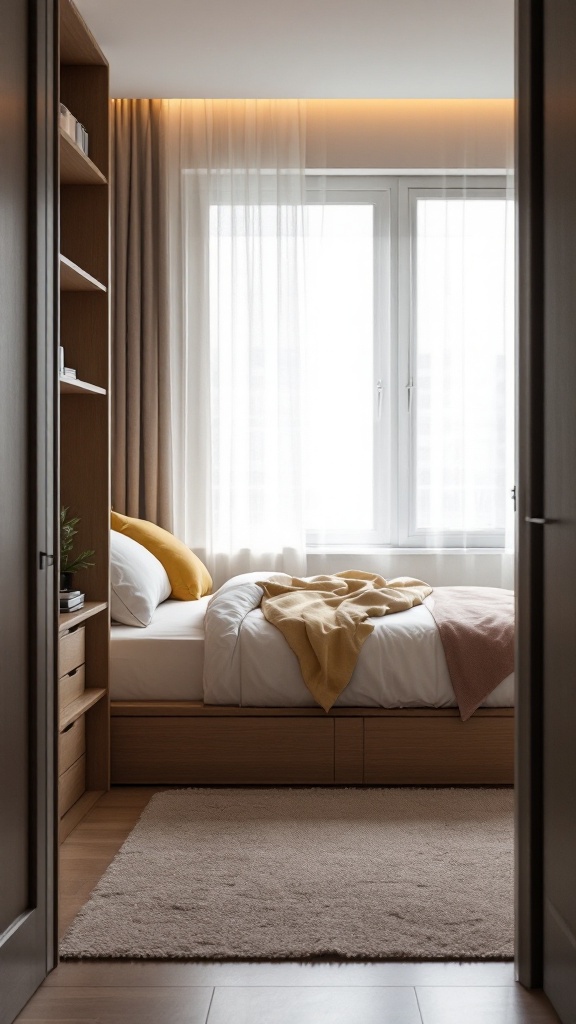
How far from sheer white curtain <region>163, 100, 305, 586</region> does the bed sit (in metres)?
1.39

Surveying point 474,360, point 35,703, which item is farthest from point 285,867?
point 474,360

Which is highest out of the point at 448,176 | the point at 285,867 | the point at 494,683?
the point at 448,176

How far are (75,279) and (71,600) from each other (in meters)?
1.02

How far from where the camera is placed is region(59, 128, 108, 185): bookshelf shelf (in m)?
2.74

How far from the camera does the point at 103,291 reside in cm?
318

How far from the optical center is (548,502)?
1923 millimetres

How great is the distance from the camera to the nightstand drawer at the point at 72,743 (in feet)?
9.60

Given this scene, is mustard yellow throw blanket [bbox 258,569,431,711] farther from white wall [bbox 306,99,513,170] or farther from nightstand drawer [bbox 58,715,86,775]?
white wall [bbox 306,99,513,170]

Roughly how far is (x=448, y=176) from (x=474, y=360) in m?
0.97

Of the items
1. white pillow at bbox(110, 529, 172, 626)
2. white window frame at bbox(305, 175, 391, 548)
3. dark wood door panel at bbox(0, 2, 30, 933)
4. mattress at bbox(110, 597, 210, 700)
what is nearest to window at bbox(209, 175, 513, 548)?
white window frame at bbox(305, 175, 391, 548)

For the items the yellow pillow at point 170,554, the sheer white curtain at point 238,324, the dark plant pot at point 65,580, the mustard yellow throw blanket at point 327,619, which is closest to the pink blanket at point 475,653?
the mustard yellow throw blanket at point 327,619

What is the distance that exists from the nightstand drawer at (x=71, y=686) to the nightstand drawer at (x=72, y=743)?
0.10 metres

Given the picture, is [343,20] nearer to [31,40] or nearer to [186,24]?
[186,24]

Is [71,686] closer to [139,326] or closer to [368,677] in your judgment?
[368,677]
